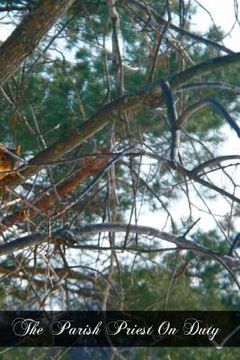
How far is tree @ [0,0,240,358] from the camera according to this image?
3.34m

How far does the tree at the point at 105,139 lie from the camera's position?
131 inches

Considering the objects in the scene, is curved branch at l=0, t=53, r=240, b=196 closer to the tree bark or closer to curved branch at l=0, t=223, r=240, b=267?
curved branch at l=0, t=223, r=240, b=267

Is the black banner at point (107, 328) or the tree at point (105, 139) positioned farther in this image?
the black banner at point (107, 328)

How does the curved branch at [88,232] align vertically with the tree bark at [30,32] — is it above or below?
below

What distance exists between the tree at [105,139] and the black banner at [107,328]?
11 centimetres

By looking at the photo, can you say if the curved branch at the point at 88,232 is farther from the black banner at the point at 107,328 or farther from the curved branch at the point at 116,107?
the black banner at the point at 107,328

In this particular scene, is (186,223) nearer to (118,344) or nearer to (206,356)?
(118,344)

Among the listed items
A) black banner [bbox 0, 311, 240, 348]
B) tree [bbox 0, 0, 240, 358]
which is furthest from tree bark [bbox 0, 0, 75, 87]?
black banner [bbox 0, 311, 240, 348]

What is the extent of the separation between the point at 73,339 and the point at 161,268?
133 centimetres

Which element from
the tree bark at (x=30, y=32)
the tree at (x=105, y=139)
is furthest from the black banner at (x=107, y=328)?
the tree bark at (x=30, y=32)

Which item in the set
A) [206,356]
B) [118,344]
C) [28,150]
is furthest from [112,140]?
[206,356]

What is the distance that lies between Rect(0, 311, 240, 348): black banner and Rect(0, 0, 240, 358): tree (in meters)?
0.11

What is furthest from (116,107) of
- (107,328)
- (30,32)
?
(107,328)

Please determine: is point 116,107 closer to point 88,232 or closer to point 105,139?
point 88,232
